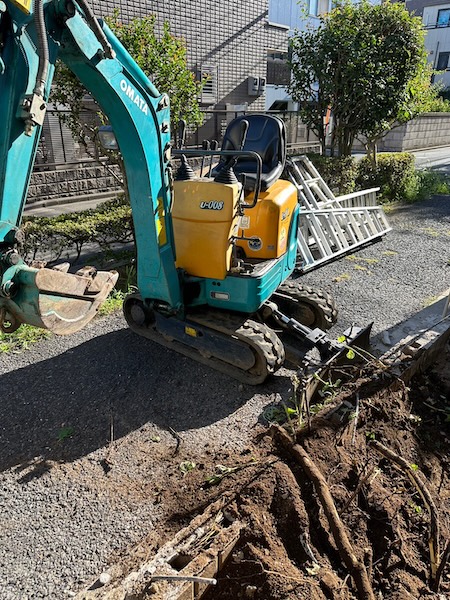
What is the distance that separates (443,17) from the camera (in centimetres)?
3366

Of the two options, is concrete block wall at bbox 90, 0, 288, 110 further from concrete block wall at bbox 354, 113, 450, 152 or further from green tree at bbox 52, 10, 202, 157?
concrete block wall at bbox 354, 113, 450, 152

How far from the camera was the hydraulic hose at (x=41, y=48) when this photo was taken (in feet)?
7.24

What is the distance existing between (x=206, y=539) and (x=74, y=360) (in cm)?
272

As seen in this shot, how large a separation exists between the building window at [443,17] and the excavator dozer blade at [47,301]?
40.7m

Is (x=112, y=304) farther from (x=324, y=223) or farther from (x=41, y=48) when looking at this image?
(x=324, y=223)

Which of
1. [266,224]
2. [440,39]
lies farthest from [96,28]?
[440,39]

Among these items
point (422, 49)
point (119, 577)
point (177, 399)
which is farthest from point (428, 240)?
point (119, 577)

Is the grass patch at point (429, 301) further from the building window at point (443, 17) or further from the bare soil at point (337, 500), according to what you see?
the building window at point (443, 17)

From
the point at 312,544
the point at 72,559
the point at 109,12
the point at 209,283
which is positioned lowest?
the point at 72,559

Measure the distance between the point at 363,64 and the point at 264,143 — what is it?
6.14 m

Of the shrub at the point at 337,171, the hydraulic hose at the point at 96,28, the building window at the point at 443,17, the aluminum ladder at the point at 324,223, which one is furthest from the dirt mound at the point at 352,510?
the building window at the point at 443,17

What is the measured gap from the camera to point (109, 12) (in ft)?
33.7

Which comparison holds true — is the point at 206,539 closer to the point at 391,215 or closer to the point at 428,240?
the point at 428,240

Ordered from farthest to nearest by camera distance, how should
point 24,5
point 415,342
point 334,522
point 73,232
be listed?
point 73,232
point 415,342
point 334,522
point 24,5
